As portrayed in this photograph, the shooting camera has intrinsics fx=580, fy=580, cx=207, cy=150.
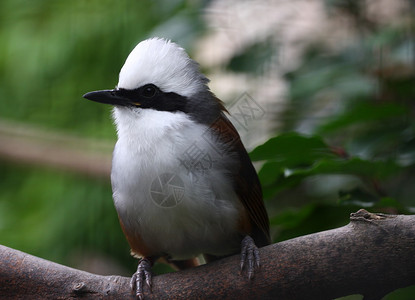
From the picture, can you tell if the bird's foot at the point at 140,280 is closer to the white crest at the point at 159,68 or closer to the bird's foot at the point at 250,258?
the bird's foot at the point at 250,258

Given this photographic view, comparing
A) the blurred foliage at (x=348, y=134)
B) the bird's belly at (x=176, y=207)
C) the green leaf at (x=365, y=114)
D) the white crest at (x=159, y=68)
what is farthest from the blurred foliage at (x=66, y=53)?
the green leaf at (x=365, y=114)

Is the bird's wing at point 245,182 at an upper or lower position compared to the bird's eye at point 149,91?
lower

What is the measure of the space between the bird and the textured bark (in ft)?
0.19

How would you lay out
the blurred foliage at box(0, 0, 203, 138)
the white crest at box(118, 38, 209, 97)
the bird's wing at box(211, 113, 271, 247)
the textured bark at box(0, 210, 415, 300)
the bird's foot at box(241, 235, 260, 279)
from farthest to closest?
the blurred foliage at box(0, 0, 203, 138) → the bird's wing at box(211, 113, 271, 247) → the white crest at box(118, 38, 209, 97) → the bird's foot at box(241, 235, 260, 279) → the textured bark at box(0, 210, 415, 300)

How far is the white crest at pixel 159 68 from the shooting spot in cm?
189

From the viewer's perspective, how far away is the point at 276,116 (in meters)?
2.78

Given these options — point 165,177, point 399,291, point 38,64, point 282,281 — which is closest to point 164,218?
point 165,177

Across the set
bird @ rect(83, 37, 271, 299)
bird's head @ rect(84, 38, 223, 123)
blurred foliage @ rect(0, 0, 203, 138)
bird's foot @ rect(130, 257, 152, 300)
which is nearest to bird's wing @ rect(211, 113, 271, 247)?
bird @ rect(83, 37, 271, 299)

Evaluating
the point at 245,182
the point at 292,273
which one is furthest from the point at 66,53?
the point at 292,273

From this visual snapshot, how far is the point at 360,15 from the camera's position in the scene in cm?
289

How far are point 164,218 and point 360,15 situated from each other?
160 cm

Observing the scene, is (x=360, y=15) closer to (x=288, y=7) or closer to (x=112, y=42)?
(x=288, y=7)

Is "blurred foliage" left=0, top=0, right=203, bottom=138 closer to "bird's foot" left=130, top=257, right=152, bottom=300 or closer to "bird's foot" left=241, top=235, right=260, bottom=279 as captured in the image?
"bird's foot" left=130, top=257, right=152, bottom=300

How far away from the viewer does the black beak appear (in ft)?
6.31
